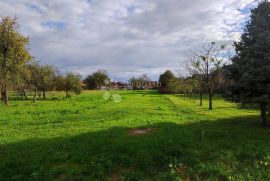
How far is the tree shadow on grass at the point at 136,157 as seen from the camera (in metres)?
8.85

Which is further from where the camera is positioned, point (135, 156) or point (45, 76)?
point (45, 76)

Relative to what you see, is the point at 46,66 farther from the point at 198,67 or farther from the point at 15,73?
the point at 198,67

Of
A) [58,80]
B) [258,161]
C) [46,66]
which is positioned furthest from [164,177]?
[58,80]

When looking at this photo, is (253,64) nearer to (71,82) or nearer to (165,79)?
(71,82)

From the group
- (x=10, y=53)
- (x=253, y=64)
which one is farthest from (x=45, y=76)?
(x=253, y=64)

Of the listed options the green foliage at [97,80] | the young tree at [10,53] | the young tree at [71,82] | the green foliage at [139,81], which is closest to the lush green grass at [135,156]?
the young tree at [10,53]

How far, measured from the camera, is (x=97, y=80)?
14700 cm

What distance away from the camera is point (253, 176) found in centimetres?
861

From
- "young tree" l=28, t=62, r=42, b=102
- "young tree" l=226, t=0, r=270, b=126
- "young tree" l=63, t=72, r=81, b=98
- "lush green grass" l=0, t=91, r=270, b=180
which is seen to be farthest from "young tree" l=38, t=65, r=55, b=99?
"young tree" l=226, t=0, r=270, b=126

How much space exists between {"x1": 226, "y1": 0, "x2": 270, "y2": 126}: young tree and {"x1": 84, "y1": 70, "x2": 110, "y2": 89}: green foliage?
5117 inches

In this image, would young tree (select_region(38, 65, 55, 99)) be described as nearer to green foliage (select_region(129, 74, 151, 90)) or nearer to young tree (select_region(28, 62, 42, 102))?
young tree (select_region(28, 62, 42, 102))

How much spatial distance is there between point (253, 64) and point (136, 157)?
31.8 feet

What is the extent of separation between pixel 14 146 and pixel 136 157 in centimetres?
538

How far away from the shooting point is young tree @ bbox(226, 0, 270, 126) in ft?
52.2
